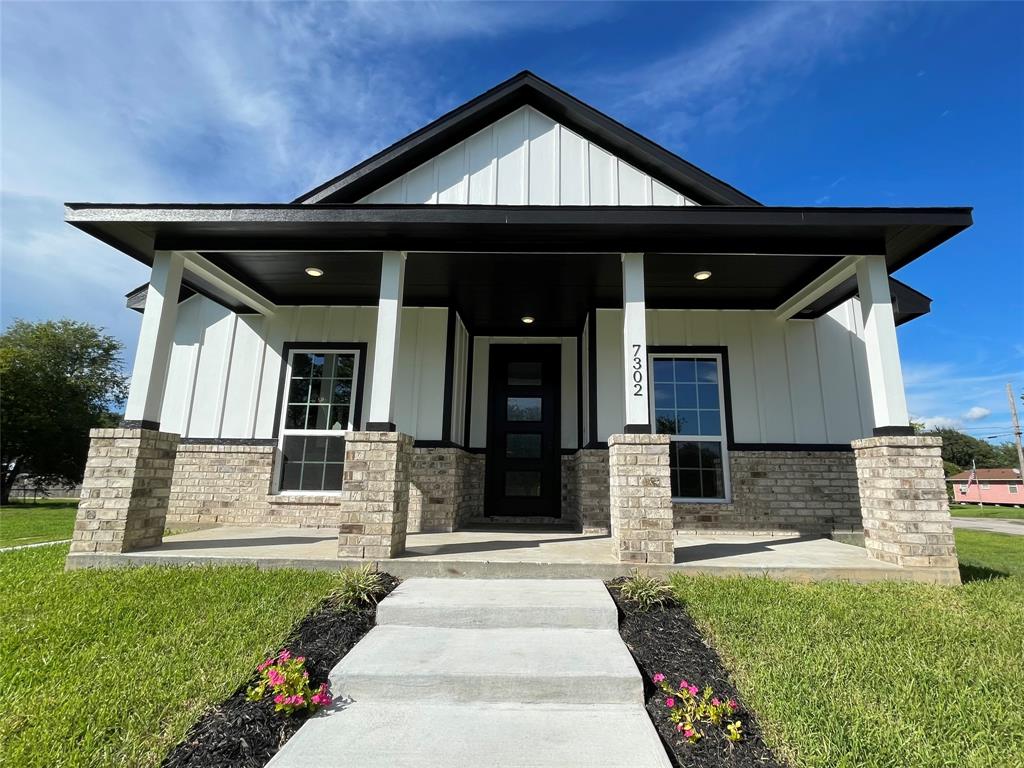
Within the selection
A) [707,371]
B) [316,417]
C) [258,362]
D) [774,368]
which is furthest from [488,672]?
[258,362]

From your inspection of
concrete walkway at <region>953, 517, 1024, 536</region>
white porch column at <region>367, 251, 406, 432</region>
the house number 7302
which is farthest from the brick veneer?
concrete walkway at <region>953, 517, 1024, 536</region>

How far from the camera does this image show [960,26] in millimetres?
6750

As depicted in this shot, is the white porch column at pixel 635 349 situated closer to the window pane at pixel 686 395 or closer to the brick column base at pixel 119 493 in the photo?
the window pane at pixel 686 395

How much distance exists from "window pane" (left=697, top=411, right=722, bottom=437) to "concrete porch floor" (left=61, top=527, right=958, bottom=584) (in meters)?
1.92

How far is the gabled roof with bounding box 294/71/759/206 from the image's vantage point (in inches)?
241

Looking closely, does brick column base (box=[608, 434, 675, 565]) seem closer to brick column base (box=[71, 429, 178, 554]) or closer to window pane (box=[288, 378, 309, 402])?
brick column base (box=[71, 429, 178, 554])

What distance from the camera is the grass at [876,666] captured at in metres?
2.01

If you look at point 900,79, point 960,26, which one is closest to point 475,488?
point 900,79

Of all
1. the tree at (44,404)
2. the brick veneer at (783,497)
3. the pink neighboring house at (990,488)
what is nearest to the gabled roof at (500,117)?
the brick veneer at (783,497)

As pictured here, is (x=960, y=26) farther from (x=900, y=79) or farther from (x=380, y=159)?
(x=380, y=159)

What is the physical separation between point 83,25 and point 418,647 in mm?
8066

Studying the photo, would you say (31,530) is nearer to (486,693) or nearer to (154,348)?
(154,348)

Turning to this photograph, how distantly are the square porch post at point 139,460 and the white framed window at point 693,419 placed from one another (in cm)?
646

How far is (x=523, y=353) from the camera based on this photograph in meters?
8.36
